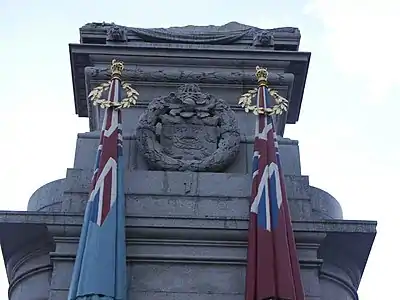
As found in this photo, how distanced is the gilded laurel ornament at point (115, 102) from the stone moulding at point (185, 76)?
0.84 metres

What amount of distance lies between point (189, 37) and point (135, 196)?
5.62 meters

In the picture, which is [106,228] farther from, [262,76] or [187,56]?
[187,56]

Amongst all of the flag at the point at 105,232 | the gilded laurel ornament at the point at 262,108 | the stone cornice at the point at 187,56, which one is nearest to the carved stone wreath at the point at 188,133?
the gilded laurel ornament at the point at 262,108

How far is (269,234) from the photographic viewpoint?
14602 millimetres

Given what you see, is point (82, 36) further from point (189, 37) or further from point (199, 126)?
point (199, 126)

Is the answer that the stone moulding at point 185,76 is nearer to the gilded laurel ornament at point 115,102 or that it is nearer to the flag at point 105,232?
the gilded laurel ornament at point 115,102

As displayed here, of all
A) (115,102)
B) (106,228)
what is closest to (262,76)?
(115,102)

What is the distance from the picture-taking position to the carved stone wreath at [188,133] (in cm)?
1677

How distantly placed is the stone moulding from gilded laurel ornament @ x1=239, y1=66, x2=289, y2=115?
890 mm

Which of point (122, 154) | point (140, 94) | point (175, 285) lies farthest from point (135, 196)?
point (140, 94)

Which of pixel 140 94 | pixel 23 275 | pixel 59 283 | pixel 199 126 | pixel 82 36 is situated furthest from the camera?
pixel 82 36

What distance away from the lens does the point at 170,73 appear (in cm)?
1917

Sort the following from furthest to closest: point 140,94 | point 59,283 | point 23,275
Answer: point 140,94, point 23,275, point 59,283

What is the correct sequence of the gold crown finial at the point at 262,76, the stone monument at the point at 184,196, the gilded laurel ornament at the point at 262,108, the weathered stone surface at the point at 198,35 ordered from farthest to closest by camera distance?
1. the weathered stone surface at the point at 198,35
2. the gold crown finial at the point at 262,76
3. the gilded laurel ornament at the point at 262,108
4. the stone monument at the point at 184,196
